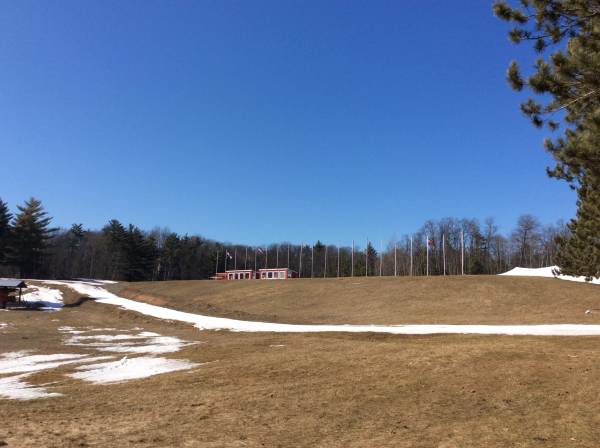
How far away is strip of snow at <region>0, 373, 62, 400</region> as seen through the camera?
11.3 metres

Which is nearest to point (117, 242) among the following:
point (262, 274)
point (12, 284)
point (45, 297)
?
point (262, 274)

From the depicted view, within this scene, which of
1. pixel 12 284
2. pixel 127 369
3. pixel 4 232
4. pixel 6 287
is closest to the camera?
pixel 127 369

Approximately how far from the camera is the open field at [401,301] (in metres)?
31.4

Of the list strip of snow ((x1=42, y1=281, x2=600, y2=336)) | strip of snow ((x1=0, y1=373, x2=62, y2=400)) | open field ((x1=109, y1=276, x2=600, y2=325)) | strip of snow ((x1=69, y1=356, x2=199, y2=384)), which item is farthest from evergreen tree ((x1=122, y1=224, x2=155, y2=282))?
strip of snow ((x1=0, y1=373, x2=62, y2=400))

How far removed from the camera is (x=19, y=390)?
40.3 feet

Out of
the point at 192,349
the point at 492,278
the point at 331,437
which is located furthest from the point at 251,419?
the point at 492,278

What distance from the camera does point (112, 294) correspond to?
190 feet

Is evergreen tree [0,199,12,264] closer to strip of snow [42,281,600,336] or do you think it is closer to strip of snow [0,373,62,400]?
strip of snow [42,281,600,336]

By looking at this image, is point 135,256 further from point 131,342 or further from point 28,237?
point 131,342

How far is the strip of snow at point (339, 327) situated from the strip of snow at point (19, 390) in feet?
46.9

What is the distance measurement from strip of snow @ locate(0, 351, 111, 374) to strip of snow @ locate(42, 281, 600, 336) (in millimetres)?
10250

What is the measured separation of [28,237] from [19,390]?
76.0 metres

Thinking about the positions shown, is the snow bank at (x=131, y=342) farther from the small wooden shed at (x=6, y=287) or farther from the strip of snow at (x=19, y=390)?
the small wooden shed at (x=6, y=287)

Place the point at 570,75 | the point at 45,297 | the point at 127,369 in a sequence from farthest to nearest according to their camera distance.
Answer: the point at 45,297 < the point at 127,369 < the point at 570,75
